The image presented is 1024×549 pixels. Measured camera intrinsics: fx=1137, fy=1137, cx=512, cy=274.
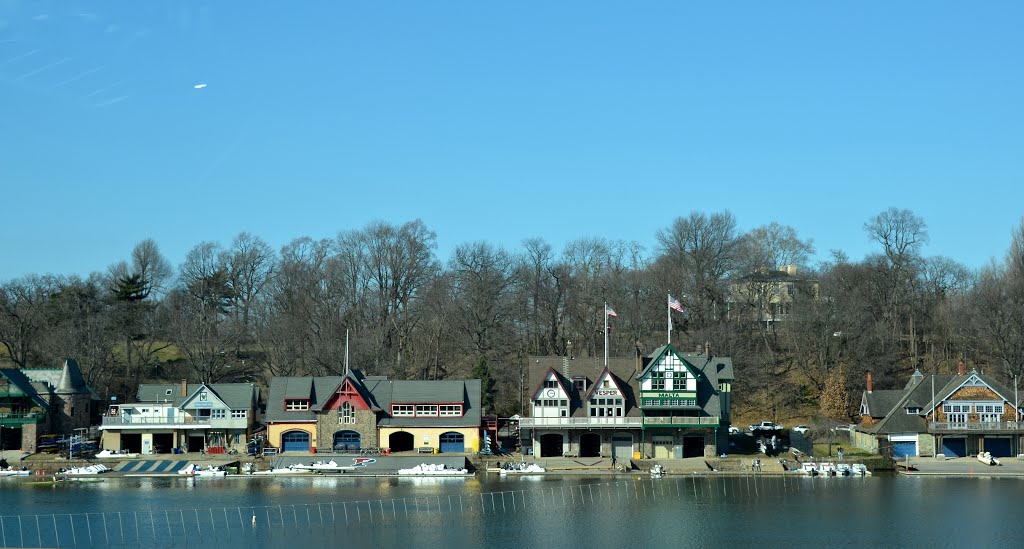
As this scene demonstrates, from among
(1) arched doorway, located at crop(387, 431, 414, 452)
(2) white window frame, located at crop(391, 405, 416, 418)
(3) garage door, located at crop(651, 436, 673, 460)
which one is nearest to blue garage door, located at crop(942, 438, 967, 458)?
(3) garage door, located at crop(651, 436, 673, 460)

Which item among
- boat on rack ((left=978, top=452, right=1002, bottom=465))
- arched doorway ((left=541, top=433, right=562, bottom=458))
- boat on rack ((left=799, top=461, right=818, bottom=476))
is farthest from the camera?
arched doorway ((left=541, top=433, right=562, bottom=458))

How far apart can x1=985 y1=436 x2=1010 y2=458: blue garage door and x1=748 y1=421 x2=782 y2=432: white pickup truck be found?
52.2ft

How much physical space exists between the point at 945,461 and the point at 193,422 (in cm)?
4869

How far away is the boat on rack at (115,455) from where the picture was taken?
72875mm

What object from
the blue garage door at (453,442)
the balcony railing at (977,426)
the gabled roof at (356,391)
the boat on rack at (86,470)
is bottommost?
the boat on rack at (86,470)

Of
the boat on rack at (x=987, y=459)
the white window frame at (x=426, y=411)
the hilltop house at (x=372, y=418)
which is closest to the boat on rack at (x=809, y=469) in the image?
the boat on rack at (x=987, y=459)

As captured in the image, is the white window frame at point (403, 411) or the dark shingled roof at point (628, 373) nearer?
the dark shingled roof at point (628, 373)

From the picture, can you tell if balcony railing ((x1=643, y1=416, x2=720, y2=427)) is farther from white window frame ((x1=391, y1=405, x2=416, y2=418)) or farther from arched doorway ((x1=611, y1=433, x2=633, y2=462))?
white window frame ((x1=391, y1=405, x2=416, y2=418))

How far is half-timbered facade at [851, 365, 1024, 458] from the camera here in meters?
72.6

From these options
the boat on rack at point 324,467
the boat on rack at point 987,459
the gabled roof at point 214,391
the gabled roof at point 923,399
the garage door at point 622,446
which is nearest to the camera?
the boat on rack at point 324,467

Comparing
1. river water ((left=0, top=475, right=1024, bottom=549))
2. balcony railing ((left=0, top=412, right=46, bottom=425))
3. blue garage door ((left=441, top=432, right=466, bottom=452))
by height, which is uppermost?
balcony railing ((left=0, top=412, right=46, bottom=425))

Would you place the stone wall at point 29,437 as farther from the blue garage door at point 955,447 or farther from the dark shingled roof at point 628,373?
the blue garage door at point 955,447

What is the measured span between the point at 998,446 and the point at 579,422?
2724 cm

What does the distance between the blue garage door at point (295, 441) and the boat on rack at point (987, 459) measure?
42.9 metres
